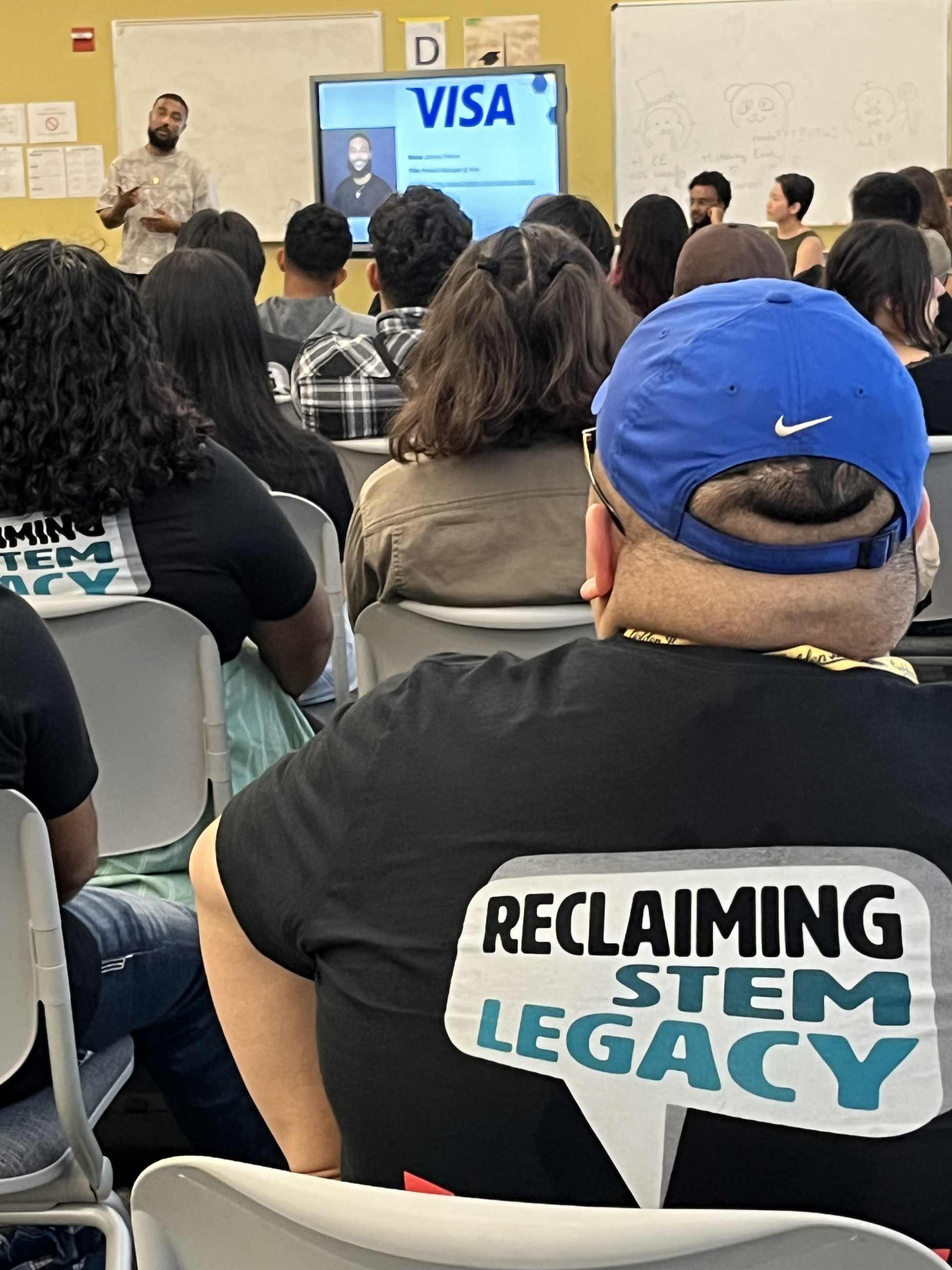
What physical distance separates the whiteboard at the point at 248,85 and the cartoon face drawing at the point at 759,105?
178 centimetres

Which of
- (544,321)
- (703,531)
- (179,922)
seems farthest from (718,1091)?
(544,321)

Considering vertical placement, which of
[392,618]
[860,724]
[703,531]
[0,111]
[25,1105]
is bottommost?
[25,1105]

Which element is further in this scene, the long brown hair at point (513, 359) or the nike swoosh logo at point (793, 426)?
the long brown hair at point (513, 359)

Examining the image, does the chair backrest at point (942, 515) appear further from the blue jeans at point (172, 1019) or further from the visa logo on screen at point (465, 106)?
the visa logo on screen at point (465, 106)

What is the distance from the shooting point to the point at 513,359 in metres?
2.04

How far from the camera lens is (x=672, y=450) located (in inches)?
36.2

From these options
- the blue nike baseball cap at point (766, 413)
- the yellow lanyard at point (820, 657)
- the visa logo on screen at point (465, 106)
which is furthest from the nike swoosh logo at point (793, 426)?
the visa logo on screen at point (465, 106)

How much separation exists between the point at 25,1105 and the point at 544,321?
1.20 meters

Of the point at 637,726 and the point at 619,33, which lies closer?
the point at 637,726

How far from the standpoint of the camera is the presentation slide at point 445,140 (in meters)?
7.13

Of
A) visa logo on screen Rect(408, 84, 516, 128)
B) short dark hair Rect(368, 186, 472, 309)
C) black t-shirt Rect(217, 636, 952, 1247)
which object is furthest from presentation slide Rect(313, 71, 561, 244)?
black t-shirt Rect(217, 636, 952, 1247)

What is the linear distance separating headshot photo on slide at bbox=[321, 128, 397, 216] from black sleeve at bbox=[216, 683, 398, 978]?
6.79 metres

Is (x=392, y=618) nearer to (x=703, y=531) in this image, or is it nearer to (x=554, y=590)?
(x=554, y=590)

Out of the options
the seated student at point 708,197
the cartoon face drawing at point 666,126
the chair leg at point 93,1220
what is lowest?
the chair leg at point 93,1220
